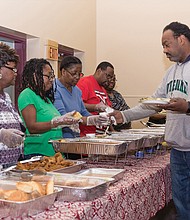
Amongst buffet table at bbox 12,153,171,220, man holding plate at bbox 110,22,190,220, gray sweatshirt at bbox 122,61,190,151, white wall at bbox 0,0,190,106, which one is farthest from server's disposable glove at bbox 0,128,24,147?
white wall at bbox 0,0,190,106

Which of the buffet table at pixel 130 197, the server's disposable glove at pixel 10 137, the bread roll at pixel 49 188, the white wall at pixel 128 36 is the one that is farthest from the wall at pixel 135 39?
the bread roll at pixel 49 188

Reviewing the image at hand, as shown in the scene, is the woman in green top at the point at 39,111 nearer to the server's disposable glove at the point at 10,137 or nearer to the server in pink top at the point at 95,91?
the server's disposable glove at the point at 10,137

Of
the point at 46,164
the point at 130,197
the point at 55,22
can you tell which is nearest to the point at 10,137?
the point at 46,164

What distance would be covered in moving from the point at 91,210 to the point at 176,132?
834mm

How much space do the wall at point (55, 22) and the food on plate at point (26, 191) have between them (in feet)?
6.53

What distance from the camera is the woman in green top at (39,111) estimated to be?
1.97 m

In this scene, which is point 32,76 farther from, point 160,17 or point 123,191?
point 160,17

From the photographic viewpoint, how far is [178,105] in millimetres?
1734

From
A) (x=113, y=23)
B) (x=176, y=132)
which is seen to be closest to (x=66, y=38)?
(x=113, y=23)

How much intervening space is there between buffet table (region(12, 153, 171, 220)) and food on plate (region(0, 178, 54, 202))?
0.18ft

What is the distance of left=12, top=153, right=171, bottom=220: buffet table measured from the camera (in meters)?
1.13

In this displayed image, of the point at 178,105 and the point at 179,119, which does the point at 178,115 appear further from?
the point at 178,105

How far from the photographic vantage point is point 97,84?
10.00 feet

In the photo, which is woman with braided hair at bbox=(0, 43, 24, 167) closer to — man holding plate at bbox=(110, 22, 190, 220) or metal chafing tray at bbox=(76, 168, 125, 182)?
metal chafing tray at bbox=(76, 168, 125, 182)
